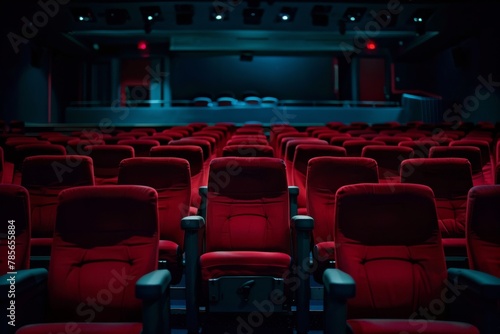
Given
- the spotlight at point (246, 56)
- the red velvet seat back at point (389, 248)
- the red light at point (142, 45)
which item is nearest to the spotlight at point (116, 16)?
the red light at point (142, 45)

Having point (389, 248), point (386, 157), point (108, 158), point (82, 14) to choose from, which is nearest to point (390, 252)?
point (389, 248)

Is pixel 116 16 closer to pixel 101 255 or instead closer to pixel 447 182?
pixel 447 182

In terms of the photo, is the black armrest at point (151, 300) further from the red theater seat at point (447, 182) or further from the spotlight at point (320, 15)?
the spotlight at point (320, 15)

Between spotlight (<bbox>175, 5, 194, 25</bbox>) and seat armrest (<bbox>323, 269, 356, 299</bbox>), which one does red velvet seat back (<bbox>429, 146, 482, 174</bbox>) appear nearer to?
seat armrest (<bbox>323, 269, 356, 299</bbox>)

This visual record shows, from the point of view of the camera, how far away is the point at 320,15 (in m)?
12.5

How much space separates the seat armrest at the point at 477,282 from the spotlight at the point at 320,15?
11.4 m

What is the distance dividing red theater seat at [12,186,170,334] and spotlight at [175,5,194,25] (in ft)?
36.2

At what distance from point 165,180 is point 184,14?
34.5ft

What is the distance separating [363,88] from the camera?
54.1 ft

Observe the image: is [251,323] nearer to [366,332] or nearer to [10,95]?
[366,332]

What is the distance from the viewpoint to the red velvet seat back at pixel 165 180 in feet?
9.62

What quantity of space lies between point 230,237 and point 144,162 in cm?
75

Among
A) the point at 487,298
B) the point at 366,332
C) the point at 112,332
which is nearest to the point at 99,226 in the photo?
the point at 112,332

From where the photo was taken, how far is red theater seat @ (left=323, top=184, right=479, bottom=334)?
1.98 meters
